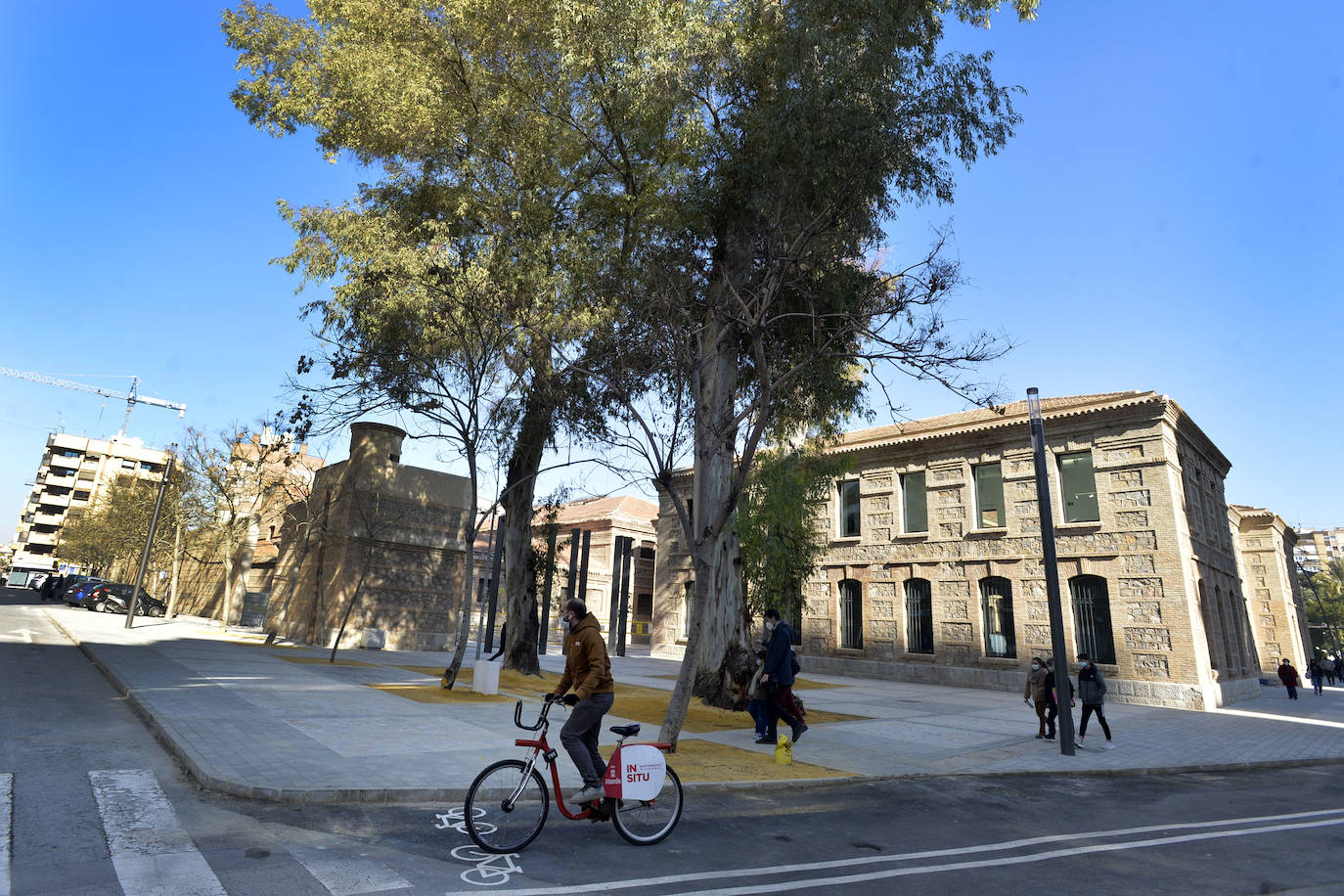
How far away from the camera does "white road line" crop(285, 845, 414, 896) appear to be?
423cm

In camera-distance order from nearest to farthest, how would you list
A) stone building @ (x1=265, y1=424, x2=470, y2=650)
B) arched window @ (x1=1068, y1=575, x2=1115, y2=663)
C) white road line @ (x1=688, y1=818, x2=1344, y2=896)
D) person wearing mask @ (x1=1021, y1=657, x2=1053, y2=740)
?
white road line @ (x1=688, y1=818, x2=1344, y2=896), person wearing mask @ (x1=1021, y1=657, x2=1053, y2=740), arched window @ (x1=1068, y1=575, x2=1115, y2=663), stone building @ (x1=265, y1=424, x2=470, y2=650)

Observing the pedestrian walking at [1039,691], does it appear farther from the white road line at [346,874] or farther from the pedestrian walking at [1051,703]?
the white road line at [346,874]

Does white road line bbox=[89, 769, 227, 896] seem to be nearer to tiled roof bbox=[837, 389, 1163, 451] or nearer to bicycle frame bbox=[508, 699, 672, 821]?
bicycle frame bbox=[508, 699, 672, 821]

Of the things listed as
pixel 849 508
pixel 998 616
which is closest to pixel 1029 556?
pixel 998 616

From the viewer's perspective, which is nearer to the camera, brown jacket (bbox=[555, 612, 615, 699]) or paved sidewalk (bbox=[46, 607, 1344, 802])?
brown jacket (bbox=[555, 612, 615, 699])

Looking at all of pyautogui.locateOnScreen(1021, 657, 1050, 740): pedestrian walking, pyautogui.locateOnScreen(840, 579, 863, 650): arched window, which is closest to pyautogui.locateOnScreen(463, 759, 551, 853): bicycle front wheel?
pyautogui.locateOnScreen(1021, 657, 1050, 740): pedestrian walking

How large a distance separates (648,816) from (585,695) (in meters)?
1.09

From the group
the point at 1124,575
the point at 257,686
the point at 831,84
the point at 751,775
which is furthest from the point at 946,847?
the point at 1124,575

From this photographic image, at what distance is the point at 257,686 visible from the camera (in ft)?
Answer: 40.0

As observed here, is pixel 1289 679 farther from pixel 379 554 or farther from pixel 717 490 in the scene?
pixel 379 554

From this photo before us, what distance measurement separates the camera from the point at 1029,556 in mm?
23844

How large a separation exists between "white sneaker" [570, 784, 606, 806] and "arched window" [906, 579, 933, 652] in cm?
2302

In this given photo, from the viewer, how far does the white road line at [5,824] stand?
13.4 ft

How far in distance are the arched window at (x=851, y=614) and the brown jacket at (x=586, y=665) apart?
79.6 feet
